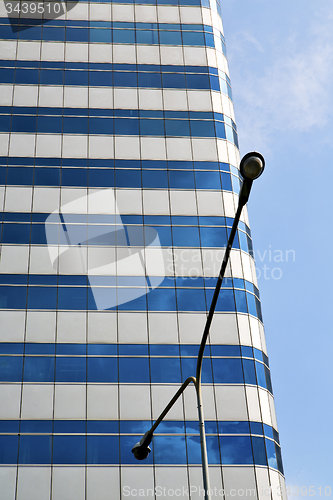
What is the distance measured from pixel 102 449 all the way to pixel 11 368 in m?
5.72

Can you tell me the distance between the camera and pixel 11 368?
26.9 m

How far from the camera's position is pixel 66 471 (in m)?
24.7

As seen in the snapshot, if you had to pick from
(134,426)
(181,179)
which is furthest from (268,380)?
(181,179)

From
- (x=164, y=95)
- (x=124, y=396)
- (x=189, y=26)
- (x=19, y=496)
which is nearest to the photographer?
(x=19, y=496)

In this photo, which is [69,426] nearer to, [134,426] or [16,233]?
[134,426]

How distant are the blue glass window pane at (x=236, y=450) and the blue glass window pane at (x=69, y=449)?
246 inches

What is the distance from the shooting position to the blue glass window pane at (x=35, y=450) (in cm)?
2491

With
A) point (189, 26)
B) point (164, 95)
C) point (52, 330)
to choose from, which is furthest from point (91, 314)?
point (189, 26)

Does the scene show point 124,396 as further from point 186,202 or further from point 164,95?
point 164,95

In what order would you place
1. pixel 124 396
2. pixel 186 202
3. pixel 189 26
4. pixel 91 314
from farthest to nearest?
1. pixel 189 26
2. pixel 186 202
3. pixel 91 314
4. pixel 124 396

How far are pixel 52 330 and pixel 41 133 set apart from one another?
12.3 meters

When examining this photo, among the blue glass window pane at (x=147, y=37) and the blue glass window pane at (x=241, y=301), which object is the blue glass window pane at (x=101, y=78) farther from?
the blue glass window pane at (x=241, y=301)

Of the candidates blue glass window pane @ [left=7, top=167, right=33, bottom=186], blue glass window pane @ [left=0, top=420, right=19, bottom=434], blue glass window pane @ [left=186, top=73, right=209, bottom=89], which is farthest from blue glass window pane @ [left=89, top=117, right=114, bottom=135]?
blue glass window pane @ [left=0, top=420, right=19, bottom=434]

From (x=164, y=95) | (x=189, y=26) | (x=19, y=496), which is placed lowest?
(x=19, y=496)
